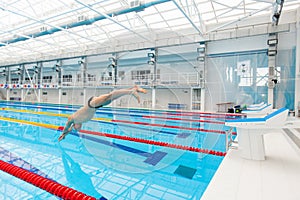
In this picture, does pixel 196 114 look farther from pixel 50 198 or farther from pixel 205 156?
pixel 50 198

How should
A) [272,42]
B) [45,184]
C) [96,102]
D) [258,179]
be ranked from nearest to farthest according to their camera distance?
1. [258,179]
2. [45,184]
3. [96,102]
4. [272,42]

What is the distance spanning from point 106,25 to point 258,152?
947cm

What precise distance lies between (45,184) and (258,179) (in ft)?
6.37

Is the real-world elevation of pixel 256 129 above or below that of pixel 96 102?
below

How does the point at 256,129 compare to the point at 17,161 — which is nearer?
the point at 256,129

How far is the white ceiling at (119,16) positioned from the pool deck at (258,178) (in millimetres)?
5014

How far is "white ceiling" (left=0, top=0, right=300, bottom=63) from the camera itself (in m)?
6.28

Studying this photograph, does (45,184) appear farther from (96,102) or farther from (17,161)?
(96,102)

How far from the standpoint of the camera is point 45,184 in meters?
1.72

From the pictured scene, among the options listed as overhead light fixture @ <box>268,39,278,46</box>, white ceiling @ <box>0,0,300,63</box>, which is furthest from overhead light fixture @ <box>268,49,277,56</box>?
white ceiling @ <box>0,0,300,63</box>

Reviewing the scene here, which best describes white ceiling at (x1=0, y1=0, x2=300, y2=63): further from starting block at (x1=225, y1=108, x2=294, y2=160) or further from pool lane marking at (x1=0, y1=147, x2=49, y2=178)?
starting block at (x1=225, y1=108, x2=294, y2=160)

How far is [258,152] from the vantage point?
1.84m

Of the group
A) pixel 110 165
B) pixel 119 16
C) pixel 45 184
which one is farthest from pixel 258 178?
pixel 119 16

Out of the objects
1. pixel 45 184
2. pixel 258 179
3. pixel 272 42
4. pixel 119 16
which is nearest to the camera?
pixel 258 179
